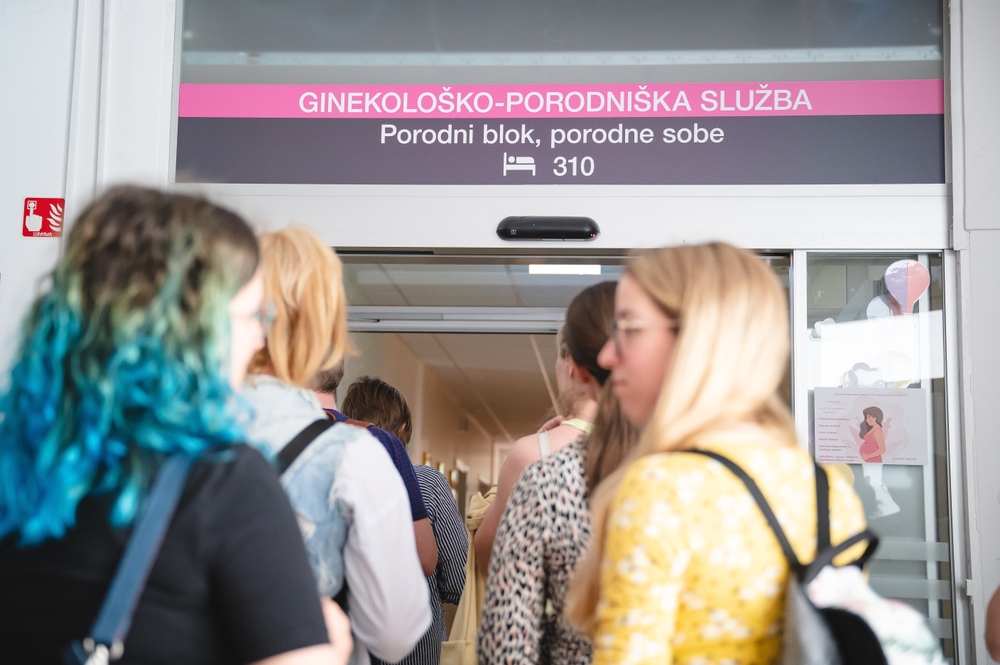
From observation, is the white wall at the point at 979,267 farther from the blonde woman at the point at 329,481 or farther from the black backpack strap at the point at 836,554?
the blonde woman at the point at 329,481

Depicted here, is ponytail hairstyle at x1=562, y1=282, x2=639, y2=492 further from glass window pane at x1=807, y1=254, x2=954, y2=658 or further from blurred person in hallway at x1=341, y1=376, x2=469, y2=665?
glass window pane at x1=807, y1=254, x2=954, y2=658

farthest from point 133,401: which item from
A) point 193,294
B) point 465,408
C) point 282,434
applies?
point 465,408

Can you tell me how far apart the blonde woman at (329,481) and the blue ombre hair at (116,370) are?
0.46 meters

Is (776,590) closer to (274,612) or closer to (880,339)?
(274,612)

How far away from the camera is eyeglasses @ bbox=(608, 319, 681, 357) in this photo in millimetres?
1389

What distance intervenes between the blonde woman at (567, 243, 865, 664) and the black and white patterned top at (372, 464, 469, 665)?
1.71 m

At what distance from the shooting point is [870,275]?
351 centimetres

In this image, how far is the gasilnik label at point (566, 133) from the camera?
11.5 ft

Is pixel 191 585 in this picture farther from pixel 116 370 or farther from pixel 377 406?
pixel 377 406

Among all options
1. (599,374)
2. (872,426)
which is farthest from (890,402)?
(599,374)

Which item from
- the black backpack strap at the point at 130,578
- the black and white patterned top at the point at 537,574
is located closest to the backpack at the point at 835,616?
the black and white patterned top at the point at 537,574

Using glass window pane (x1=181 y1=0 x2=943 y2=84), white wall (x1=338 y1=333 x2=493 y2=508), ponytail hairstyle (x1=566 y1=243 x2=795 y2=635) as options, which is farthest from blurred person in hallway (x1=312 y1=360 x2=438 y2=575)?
white wall (x1=338 y1=333 x2=493 y2=508)

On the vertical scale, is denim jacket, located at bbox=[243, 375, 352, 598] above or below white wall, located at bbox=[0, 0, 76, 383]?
A: below

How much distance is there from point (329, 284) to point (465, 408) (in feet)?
46.3
